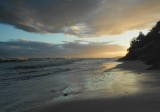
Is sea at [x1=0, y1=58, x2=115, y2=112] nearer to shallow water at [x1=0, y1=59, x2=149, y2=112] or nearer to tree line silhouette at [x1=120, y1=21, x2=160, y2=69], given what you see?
shallow water at [x1=0, y1=59, x2=149, y2=112]

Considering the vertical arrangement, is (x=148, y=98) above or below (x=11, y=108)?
above

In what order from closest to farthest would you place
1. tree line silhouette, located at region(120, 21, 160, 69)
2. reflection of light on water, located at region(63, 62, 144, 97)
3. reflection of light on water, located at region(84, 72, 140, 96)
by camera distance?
Answer: reflection of light on water, located at region(84, 72, 140, 96), reflection of light on water, located at region(63, 62, 144, 97), tree line silhouette, located at region(120, 21, 160, 69)

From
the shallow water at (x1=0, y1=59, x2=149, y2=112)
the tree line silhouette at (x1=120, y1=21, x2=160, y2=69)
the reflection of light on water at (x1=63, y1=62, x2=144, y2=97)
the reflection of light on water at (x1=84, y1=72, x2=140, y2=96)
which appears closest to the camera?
the shallow water at (x1=0, y1=59, x2=149, y2=112)

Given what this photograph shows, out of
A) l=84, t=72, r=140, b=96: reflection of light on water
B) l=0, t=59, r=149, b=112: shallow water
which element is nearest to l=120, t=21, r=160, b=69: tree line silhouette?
l=0, t=59, r=149, b=112: shallow water

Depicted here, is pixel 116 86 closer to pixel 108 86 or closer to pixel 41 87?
pixel 108 86

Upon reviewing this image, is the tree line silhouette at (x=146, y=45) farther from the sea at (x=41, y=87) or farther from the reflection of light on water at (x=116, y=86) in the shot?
the reflection of light on water at (x=116, y=86)

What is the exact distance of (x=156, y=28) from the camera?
60.2 meters

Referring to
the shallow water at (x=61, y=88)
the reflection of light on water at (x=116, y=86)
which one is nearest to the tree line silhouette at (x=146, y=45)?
the shallow water at (x=61, y=88)

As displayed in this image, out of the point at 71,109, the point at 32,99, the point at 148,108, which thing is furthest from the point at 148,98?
the point at 32,99

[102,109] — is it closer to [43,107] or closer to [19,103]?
[43,107]

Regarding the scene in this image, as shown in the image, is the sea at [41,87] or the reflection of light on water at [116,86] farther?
the reflection of light on water at [116,86]

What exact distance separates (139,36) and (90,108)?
79614mm

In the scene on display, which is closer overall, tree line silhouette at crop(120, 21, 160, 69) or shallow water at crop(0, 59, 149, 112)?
shallow water at crop(0, 59, 149, 112)

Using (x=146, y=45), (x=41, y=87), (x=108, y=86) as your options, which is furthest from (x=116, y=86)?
(x=146, y=45)
